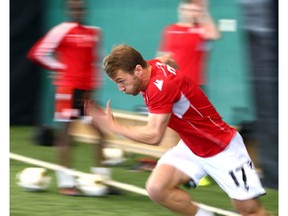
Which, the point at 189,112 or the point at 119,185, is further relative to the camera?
the point at 119,185

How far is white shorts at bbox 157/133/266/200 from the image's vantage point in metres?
5.39

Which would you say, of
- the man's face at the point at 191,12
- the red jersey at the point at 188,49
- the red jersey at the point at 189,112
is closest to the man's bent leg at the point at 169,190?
the red jersey at the point at 189,112

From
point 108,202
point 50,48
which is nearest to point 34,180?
point 108,202

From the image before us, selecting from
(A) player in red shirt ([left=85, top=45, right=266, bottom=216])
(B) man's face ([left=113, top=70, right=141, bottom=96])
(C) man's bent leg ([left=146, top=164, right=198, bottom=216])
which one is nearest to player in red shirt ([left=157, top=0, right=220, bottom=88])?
(A) player in red shirt ([left=85, top=45, right=266, bottom=216])

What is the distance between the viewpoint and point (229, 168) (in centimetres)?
542

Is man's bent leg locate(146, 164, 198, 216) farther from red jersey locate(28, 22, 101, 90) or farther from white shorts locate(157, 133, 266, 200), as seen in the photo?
red jersey locate(28, 22, 101, 90)

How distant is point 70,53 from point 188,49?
1.33 metres

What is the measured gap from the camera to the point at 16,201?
710cm

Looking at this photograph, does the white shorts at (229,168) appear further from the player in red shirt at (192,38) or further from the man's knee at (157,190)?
the player in red shirt at (192,38)

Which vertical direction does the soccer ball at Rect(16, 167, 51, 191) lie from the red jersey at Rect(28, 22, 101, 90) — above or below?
below

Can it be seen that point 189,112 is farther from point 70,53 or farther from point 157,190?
point 70,53

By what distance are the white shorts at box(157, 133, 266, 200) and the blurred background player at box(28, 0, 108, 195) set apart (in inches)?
82.9

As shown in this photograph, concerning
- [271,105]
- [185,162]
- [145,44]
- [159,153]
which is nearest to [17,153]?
[159,153]

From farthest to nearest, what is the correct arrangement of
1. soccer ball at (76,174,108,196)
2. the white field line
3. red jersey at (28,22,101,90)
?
red jersey at (28,22,101,90)
soccer ball at (76,174,108,196)
the white field line
